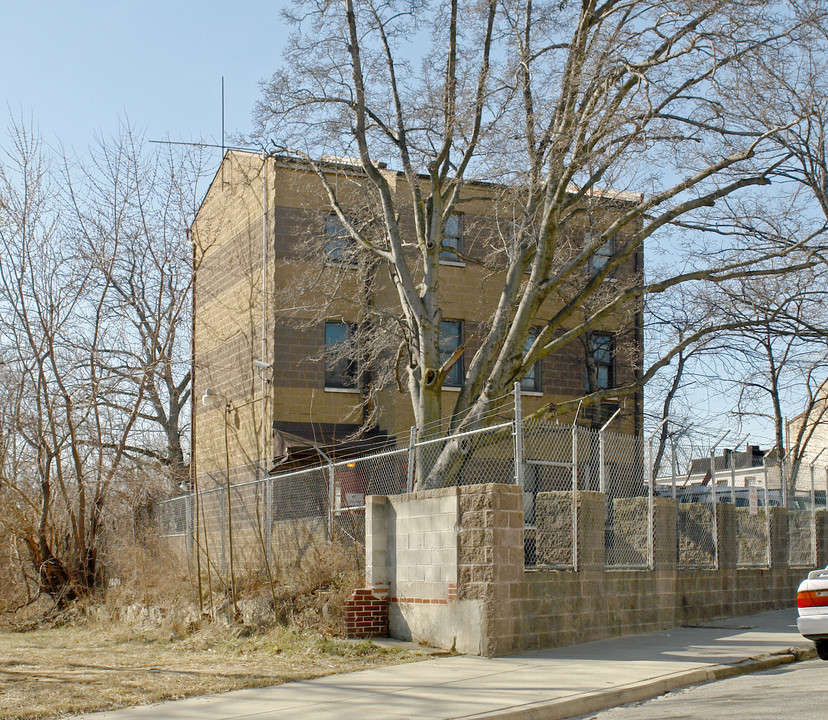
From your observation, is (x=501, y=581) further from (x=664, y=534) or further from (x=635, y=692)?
(x=664, y=534)

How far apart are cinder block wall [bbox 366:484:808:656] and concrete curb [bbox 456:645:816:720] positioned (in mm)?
2114

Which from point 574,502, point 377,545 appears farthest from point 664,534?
point 377,545

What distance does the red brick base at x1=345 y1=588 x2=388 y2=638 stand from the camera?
12750 mm

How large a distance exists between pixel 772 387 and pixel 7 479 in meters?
20.8

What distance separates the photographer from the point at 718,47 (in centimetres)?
1692

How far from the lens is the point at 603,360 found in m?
28.2

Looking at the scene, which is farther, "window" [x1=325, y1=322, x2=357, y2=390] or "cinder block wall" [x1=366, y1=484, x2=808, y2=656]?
"window" [x1=325, y1=322, x2=357, y2=390]

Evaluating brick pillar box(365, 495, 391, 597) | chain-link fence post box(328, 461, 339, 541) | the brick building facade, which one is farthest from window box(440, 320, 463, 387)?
brick pillar box(365, 495, 391, 597)

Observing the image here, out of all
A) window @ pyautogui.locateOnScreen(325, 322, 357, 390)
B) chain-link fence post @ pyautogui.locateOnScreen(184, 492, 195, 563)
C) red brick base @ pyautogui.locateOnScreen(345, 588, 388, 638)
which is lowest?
red brick base @ pyautogui.locateOnScreen(345, 588, 388, 638)

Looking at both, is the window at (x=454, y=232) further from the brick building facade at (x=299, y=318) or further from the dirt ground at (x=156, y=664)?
the dirt ground at (x=156, y=664)

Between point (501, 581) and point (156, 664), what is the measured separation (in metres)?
4.49

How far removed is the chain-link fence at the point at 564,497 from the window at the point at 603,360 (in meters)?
8.76

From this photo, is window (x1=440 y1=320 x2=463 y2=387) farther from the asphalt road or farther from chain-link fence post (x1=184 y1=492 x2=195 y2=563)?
the asphalt road

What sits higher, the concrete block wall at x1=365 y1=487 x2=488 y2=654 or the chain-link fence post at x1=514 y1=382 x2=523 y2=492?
the chain-link fence post at x1=514 y1=382 x2=523 y2=492
